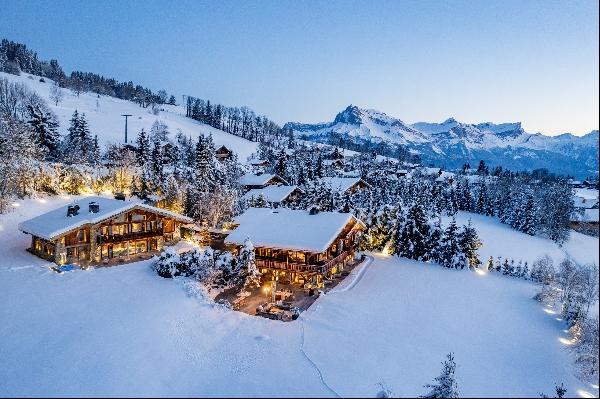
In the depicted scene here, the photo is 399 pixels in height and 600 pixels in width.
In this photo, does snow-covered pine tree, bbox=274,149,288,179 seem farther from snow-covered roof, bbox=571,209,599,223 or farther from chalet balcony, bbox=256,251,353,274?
snow-covered roof, bbox=571,209,599,223

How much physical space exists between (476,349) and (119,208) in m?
30.8

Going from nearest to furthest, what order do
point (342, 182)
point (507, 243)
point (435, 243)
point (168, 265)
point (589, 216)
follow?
point (589, 216) → point (168, 265) → point (435, 243) → point (507, 243) → point (342, 182)

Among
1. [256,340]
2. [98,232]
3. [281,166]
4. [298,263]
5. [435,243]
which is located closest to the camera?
[256,340]

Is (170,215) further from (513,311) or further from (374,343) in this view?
(513,311)

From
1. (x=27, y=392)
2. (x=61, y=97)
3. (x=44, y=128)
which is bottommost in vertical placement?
(x=27, y=392)

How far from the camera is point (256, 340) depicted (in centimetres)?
2298

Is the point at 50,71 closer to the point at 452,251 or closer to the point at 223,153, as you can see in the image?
the point at 223,153

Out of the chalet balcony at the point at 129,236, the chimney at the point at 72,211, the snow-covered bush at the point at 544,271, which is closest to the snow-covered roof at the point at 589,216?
the snow-covered bush at the point at 544,271

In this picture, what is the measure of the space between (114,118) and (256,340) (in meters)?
114

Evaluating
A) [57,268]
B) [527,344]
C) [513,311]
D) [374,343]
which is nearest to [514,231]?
[513,311]

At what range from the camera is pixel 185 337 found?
2284cm

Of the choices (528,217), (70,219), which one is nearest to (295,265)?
(70,219)

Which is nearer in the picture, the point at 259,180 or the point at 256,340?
the point at 256,340

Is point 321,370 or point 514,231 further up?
point 514,231
